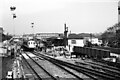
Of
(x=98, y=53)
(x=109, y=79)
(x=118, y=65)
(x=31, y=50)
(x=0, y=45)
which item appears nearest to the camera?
(x=109, y=79)

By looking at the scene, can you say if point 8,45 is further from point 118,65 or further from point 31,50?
point 118,65

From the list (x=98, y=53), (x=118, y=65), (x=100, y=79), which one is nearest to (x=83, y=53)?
(x=98, y=53)

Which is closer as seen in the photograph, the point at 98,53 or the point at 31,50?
the point at 98,53

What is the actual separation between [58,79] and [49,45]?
46425 millimetres

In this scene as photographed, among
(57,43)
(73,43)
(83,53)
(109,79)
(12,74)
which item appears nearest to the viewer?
(109,79)

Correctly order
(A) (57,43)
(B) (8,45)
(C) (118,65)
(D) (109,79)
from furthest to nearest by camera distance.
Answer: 1. (A) (57,43)
2. (B) (8,45)
3. (C) (118,65)
4. (D) (109,79)

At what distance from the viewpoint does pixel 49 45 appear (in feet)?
199

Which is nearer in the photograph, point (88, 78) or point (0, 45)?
point (88, 78)

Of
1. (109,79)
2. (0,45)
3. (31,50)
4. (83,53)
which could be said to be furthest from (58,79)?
(31,50)

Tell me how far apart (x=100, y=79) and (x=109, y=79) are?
0.57 m

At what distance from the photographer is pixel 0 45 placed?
4084 cm

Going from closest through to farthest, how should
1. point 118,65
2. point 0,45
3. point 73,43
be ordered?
point 118,65 → point 0,45 → point 73,43

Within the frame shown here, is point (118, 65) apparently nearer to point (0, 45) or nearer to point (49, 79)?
point (49, 79)

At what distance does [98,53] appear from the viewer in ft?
95.8
